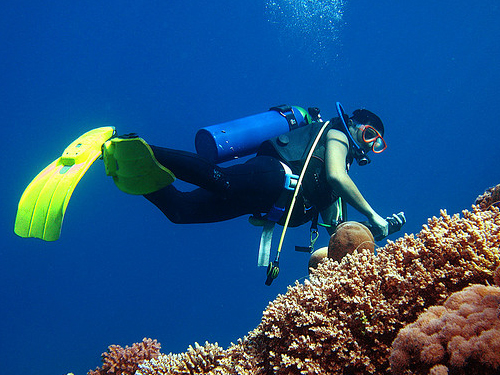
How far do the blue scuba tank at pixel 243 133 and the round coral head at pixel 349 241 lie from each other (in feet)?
7.60

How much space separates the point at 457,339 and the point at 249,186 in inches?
115

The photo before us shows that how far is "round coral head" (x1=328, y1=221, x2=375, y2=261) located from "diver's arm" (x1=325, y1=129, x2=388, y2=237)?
670 mm

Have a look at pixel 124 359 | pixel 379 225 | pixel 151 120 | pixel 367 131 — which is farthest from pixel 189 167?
pixel 151 120

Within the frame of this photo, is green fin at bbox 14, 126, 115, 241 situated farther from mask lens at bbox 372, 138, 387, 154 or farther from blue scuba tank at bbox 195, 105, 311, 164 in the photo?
mask lens at bbox 372, 138, 387, 154

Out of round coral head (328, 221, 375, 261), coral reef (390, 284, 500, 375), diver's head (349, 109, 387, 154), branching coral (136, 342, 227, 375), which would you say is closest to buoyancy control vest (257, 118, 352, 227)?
diver's head (349, 109, 387, 154)

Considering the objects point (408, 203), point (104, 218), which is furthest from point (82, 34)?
point (408, 203)

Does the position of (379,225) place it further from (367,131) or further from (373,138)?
(367,131)

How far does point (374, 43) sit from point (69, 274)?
344 ft

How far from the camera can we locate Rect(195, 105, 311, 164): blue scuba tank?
4.95m

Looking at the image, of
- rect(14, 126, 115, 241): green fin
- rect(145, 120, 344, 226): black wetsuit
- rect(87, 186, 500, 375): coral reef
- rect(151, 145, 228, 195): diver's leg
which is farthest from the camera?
rect(145, 120, 344, 226): black wetsuit

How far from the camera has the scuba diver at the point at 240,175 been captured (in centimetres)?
335

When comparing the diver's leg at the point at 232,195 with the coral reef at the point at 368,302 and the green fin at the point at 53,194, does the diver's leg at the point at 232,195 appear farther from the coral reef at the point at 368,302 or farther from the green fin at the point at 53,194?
the coral reef at the point at 368,302

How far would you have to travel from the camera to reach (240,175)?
4098 millimetres

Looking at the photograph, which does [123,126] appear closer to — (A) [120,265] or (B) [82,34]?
(B) [82,34]
